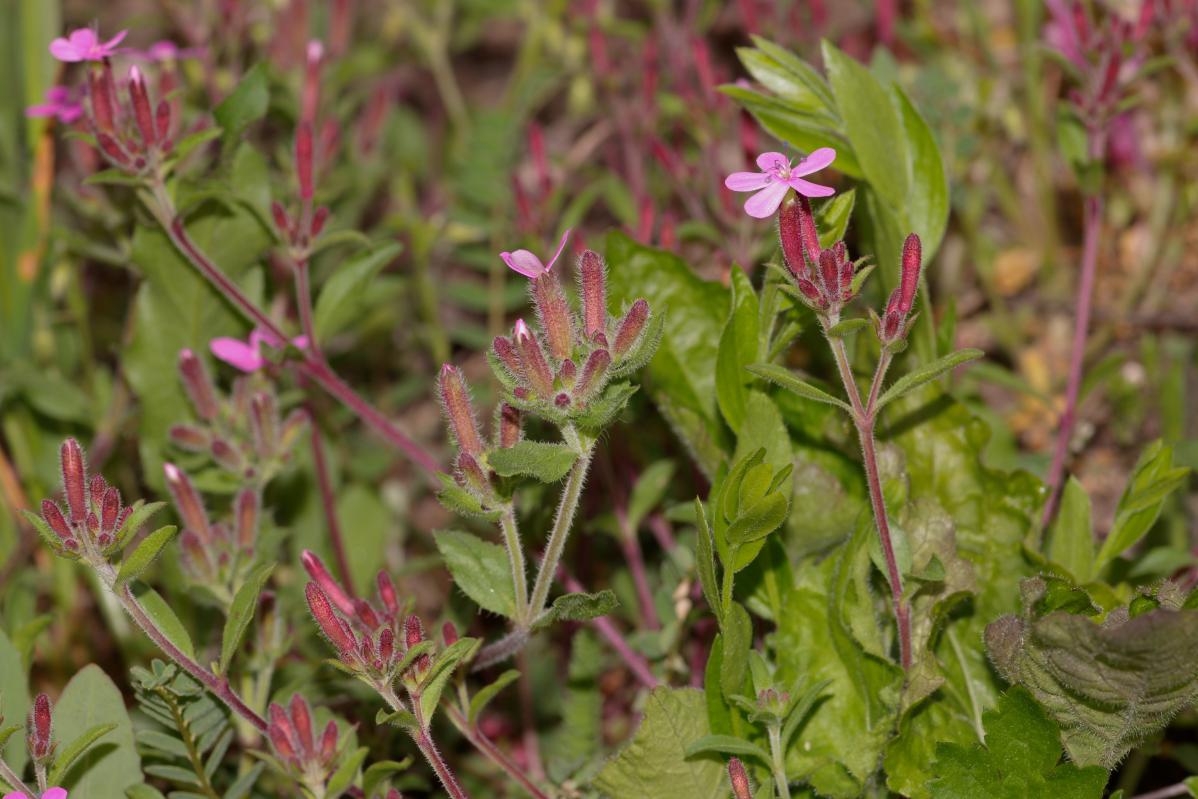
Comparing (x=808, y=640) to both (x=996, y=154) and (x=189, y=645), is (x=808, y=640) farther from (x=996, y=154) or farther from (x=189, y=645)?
(x=996, y=154)

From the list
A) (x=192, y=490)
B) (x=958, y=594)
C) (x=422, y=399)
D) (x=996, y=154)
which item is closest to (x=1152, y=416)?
(x=996, y=154)

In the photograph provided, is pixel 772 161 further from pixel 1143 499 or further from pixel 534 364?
pixel 1143 499

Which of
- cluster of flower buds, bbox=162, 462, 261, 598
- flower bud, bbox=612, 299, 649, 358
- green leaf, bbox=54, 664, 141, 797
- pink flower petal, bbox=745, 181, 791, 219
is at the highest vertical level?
pink flower petal, bbox=745, 181, 791, 219

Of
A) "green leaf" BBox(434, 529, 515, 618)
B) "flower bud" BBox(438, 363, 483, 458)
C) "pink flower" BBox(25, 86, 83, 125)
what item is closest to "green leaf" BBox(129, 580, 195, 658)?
"green leaf" BBox(434, 529, 515, 618)

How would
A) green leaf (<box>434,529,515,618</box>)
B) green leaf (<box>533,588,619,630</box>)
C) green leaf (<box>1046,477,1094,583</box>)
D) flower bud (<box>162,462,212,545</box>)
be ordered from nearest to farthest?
green leaf (<box>533,588,619,630</box>) < green leaf (<box>434,529,515,618</box>) < green leaf (<box>1046,477,1094,583</box>) < flower bud (<box>162,462,212,545</box>)

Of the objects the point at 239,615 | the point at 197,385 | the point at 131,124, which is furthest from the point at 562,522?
the point at 131,124

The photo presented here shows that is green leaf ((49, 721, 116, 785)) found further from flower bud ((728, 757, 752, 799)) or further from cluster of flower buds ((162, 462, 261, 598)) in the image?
flower bud ((728, 757, 752, 799))

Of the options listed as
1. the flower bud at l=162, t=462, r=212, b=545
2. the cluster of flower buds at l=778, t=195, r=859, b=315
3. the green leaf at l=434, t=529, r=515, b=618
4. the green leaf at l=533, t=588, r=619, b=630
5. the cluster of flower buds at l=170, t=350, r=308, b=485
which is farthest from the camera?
the cluster of flower buds at l=170, t=350, r=308, b=485
